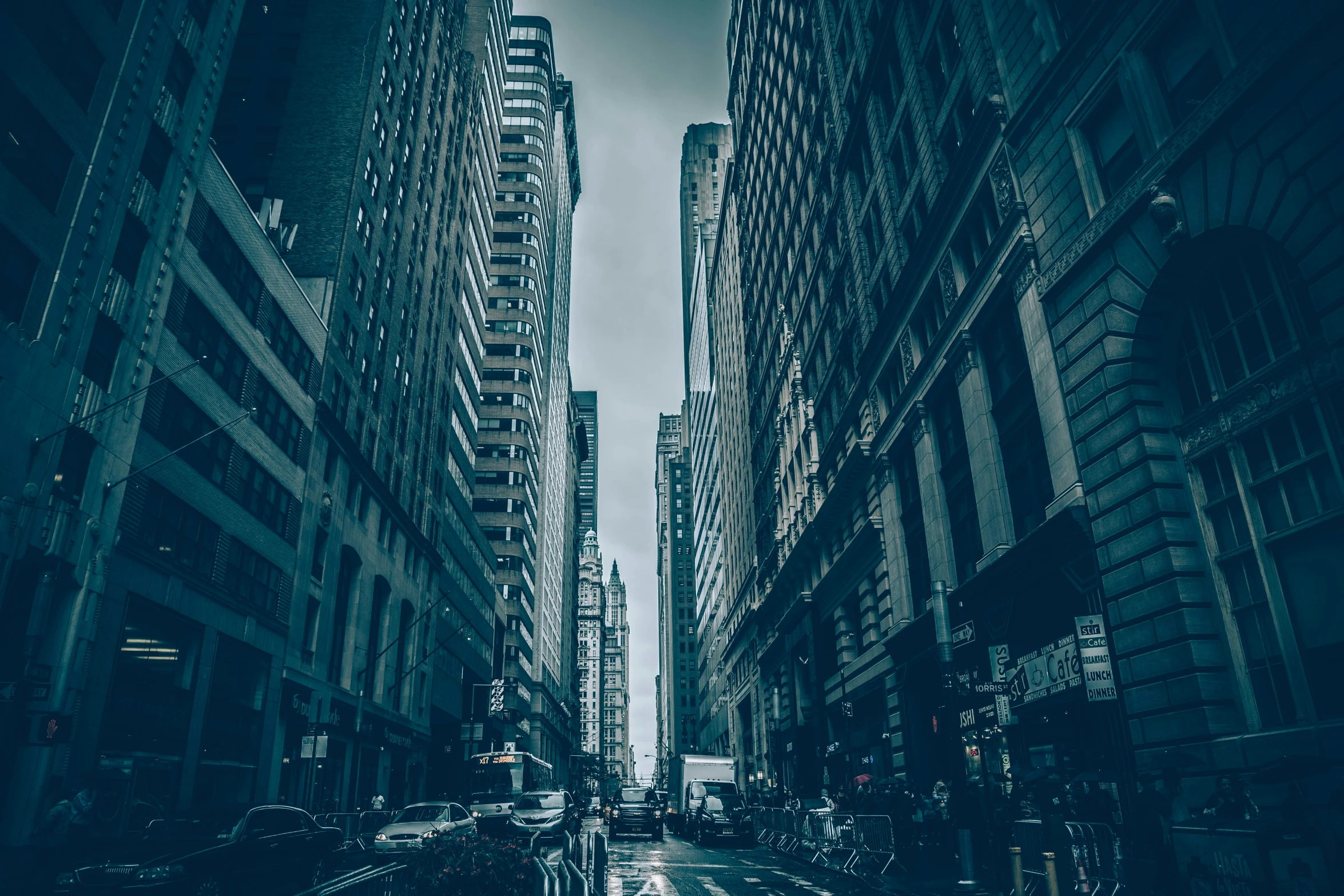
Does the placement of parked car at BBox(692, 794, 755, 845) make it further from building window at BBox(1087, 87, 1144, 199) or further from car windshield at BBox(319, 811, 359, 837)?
building window at BBox(1087, 87, 1144, 199)

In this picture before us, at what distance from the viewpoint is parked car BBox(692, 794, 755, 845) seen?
104 feet

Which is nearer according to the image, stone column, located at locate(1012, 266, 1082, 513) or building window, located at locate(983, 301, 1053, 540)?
stone column, located at locate(1012, 266, 1082, 513)

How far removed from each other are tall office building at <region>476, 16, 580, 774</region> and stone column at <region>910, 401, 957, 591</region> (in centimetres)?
6614

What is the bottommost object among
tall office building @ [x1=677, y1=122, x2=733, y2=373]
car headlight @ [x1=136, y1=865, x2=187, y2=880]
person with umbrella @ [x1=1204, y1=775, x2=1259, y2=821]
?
car headlight @ [x1=136, y1=865, x2=187, y2=880]

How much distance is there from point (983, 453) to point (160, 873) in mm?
21307

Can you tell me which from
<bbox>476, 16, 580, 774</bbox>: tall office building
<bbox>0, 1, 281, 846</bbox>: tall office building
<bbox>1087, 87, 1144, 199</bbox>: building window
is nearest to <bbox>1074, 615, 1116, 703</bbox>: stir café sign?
<bbox>1087, 87, 1144, 199</bbox>: building window

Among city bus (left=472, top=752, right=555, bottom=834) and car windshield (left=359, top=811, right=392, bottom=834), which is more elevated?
city bus (left=472, top=752, right=555, bottom=834)

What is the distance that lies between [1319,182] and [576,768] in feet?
578

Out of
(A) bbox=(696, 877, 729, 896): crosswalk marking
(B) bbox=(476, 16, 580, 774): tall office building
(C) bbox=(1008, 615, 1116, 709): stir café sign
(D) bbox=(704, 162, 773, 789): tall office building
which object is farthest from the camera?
(B) bbox=(476, 16, 580, 774): tall office building

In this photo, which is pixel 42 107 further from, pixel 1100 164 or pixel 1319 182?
pixel 1319 182

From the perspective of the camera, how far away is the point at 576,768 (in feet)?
566

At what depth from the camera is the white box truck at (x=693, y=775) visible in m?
37.6

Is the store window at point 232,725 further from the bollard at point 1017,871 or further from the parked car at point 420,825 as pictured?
the bollard at point 1017,871

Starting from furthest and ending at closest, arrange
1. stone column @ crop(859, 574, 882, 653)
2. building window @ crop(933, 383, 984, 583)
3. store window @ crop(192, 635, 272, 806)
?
stone column @ crop(859, 574, 882, 653) < store window @ crop(192, 635, 272, 806) < building window @ crop(933, 383, 984, 583)
